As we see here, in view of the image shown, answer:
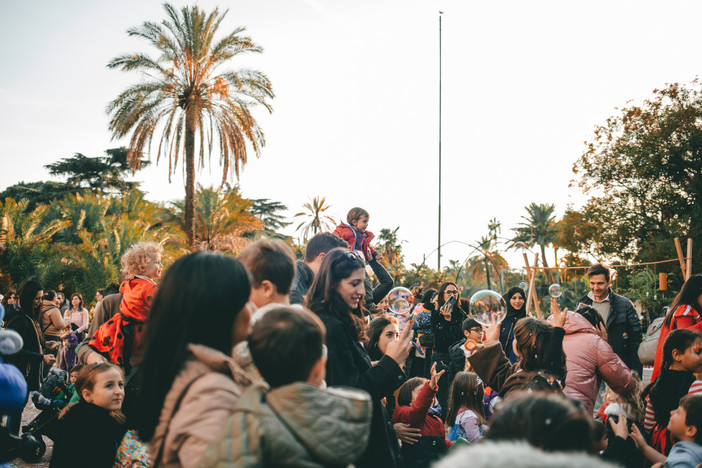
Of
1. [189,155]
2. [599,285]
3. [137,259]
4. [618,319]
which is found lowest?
[618,319]

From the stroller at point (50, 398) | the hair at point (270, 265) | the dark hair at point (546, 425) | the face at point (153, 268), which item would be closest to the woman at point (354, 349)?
the hair at point (270, 265)

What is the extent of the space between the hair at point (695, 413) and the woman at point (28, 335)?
558 cm

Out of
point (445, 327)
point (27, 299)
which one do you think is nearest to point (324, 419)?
point (445, 327)

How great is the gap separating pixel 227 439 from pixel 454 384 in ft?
11.8

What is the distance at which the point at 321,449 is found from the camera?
1628mm

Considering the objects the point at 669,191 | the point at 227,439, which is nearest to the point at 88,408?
the point at 227,439

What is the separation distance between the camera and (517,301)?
6.38 metres

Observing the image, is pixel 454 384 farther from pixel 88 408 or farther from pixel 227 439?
pixel 227 439

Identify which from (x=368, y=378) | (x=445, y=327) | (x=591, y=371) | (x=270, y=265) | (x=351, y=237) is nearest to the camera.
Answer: (x=270, y=265)

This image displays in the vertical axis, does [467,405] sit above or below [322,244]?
below

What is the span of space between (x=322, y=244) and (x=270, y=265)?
136 cm

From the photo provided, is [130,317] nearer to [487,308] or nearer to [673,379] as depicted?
[487,308]

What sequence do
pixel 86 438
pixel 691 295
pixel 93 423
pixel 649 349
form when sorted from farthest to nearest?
pixel 649 349 → pixel 691 295 → pixel 93 423 → pixel 86 438

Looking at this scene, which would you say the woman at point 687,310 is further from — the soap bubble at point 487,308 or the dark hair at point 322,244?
the dark hair at point 322,244
